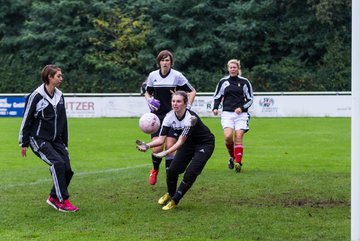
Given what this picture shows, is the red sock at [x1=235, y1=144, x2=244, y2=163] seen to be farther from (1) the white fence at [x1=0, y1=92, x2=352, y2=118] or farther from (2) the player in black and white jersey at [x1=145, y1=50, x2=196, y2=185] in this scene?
(1) the white fence at [x1=0, y1=92, x2=352, y2=118]

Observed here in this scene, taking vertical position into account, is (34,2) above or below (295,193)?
above

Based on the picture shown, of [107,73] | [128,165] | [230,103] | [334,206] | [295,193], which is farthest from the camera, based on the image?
[107,73]

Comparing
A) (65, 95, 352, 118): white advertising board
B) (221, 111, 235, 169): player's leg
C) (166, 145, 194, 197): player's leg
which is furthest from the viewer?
(65, 95, 352, 118): white advertising board

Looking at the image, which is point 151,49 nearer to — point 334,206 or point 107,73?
point 107,73

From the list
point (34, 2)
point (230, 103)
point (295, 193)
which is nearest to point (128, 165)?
point (230, 103)

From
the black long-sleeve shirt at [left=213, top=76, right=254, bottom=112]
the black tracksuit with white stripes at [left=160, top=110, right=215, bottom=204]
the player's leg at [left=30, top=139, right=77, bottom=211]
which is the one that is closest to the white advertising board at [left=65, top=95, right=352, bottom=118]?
the black long-sleeve shirt at [left=213, top=76, right=254, bottom=112]

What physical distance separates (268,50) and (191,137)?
130 ft

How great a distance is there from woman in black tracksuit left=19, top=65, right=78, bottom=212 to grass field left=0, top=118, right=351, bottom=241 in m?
0.35

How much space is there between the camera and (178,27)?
1921 inches

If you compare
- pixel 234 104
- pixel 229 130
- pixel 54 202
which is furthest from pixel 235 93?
pixel 54 202

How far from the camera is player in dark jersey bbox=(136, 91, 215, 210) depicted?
9.62 m

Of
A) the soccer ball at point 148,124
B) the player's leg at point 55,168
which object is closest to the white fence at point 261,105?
the soccer ball at point 148,124

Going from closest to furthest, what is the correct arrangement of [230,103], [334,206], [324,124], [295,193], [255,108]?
[334,206] → [295,193] → [230,103] → [324,124] → [255,108]

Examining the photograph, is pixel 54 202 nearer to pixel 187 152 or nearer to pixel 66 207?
pixel 66 207
